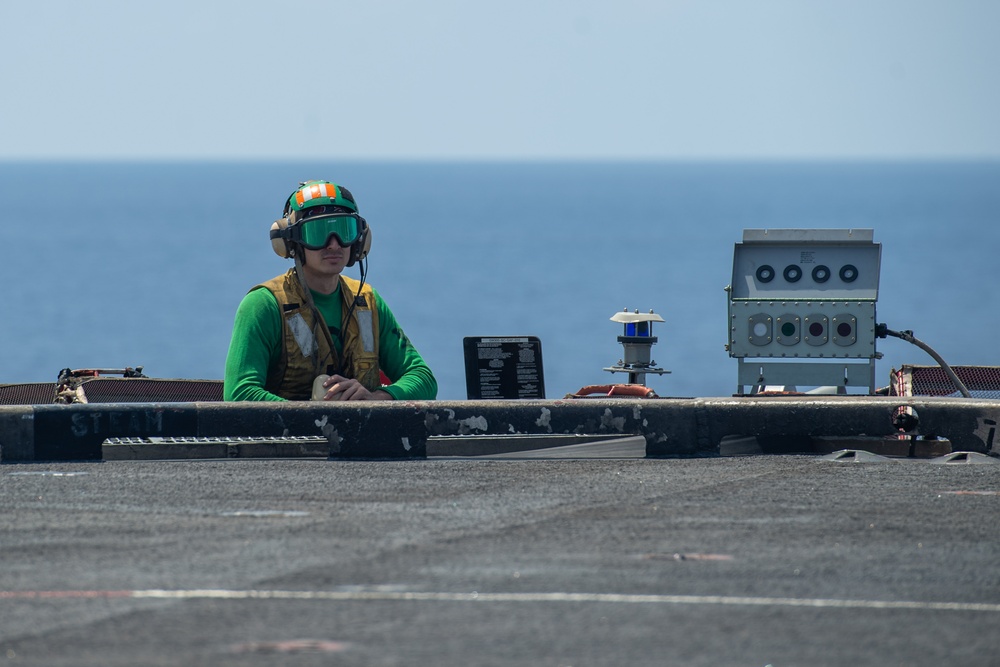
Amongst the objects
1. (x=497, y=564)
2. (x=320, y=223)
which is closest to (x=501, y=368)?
(x=320, y=223)

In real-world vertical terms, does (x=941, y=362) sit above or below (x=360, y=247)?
below

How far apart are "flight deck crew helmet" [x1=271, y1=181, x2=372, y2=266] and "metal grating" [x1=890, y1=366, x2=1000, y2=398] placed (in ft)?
14.1

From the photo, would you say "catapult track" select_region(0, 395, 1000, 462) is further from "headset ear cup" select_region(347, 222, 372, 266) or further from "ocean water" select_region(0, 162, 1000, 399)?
"ocean water" select_region(0, 162, 1000, 399)

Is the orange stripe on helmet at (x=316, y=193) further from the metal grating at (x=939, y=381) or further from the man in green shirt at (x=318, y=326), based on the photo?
the metal grating at (x=939, y=381)

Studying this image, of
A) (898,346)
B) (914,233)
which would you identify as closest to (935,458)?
(898,346)

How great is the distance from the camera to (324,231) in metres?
9.77

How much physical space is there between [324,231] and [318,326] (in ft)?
1.74

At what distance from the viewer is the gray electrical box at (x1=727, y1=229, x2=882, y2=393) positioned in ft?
40.6

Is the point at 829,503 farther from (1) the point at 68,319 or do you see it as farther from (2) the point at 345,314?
(1) the point at 68,319

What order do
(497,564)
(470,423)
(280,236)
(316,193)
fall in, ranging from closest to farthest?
1. (497,564)
2. (470,423)
3. (280,236)
4. (316,193)

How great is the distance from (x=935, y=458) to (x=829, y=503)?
1795mm

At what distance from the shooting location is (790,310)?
490 inches

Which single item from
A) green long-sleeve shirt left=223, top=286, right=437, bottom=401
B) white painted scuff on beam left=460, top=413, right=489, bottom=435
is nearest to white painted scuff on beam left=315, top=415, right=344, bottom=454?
green long-sleeve shirt left=223, top=286, right=437, bottom=401

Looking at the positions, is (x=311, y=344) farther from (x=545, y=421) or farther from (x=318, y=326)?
(x=545, y=421)
